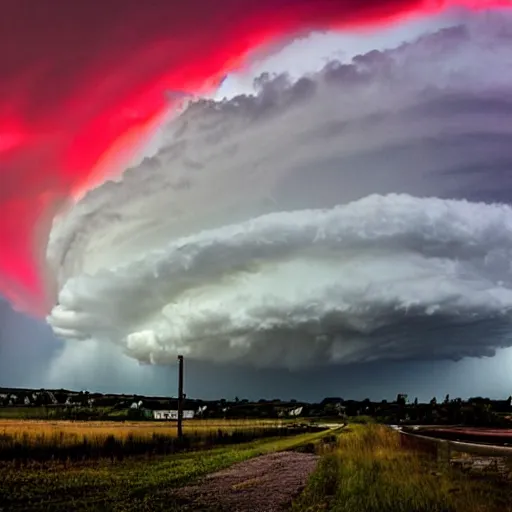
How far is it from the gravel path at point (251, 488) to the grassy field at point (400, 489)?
0.76 meters

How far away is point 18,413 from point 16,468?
95262mm

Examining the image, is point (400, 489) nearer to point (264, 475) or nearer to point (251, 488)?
point (251, 488)

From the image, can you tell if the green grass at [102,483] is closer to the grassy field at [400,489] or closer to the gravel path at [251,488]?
the gravel path at [251,488]

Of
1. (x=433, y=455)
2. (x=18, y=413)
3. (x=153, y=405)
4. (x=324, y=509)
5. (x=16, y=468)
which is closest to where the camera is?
(x=324, y=509)

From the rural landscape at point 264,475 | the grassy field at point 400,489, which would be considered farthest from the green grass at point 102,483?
the grassy field at point 400,489

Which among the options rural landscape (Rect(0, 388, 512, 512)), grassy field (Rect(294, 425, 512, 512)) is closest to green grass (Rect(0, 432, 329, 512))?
rural landscape (Rect(0, 388, 512, 512))

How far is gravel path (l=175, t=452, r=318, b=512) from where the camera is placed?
1905cm

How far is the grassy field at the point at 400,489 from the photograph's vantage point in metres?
15.1

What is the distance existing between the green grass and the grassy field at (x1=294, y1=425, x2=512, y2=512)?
448 centimetres

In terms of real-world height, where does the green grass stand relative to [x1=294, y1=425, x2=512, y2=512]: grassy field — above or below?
below

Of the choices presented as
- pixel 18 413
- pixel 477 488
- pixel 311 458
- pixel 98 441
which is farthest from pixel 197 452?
pixel 18 413

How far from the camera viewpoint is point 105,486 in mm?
24234

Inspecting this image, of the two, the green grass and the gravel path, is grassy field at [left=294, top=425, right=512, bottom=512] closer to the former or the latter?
the gravel path

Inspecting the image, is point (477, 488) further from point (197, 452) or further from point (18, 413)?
point (18, 413)
